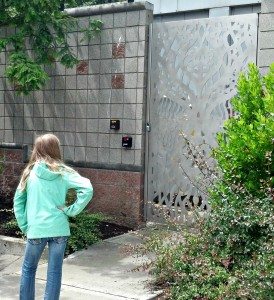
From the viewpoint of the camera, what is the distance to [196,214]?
6.04 metres

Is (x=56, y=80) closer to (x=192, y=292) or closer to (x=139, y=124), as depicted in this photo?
(x=139, y=124)

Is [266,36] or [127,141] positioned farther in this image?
[127,141]

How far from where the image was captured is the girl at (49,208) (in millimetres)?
5168

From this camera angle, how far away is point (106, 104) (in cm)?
918

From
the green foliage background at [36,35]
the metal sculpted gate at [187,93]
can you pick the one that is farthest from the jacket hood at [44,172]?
the metal sculpted gate at [187,93]

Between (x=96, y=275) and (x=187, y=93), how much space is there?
3.08m

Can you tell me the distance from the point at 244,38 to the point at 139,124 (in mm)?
1988

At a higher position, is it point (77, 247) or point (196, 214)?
point (196, 214)

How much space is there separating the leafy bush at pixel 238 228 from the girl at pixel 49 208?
1172mm

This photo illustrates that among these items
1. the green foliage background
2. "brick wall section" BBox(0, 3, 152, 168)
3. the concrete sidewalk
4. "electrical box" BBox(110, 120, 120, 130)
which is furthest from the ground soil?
the green foliage background

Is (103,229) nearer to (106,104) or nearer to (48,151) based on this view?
(106,104)

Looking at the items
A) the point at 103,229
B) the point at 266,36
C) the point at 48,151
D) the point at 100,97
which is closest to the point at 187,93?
the point at 266,36

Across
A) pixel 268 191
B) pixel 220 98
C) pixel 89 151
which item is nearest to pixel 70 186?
pixel 268 191

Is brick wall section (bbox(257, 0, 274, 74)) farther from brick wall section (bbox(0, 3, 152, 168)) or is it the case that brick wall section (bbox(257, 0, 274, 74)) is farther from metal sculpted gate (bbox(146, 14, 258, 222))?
brick wall section (bbox(0, 3, 152, 168))
